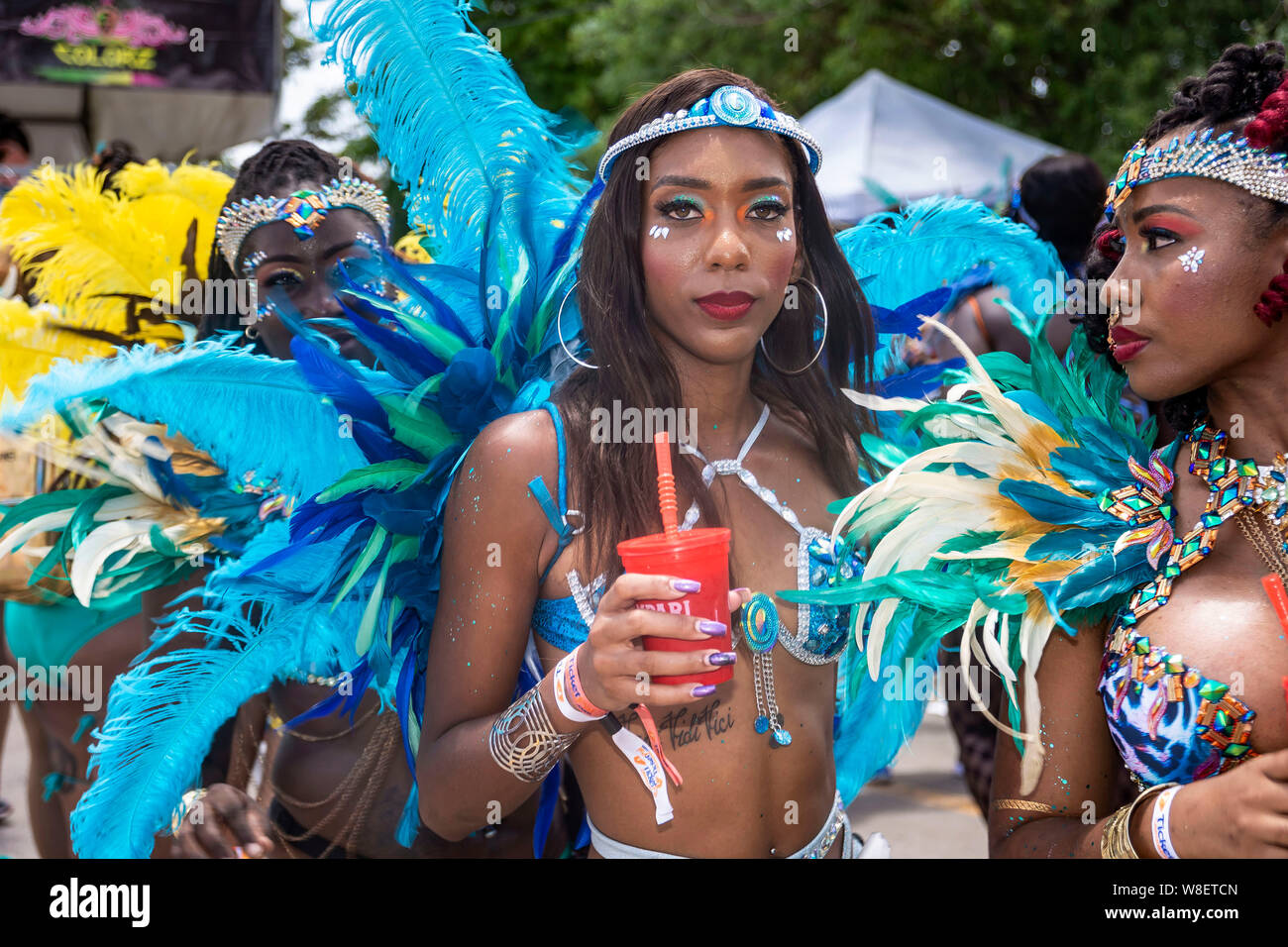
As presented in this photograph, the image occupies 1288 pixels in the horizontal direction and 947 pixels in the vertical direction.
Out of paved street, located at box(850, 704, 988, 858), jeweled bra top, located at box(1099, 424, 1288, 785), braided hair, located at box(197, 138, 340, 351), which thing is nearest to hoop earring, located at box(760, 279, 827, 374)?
jeweled bra top, located at box(1099, 424, 1288, 785)

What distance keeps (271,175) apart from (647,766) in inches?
70.6

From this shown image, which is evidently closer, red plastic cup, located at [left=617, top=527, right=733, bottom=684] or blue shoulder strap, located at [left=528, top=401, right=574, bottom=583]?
red plastic cup, located at [left=617, top=527, right=733, bottom=684]

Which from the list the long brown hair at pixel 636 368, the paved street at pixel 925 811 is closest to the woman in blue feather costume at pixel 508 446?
the long brown hair at pixel 636 368

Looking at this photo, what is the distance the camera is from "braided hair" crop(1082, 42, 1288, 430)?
1643 mm

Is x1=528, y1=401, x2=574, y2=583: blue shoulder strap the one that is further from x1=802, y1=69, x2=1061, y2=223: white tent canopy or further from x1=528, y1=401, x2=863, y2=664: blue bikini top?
x1=802, y1=69, x2=1061, y2=223: white tent canopy

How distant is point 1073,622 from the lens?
5.89 ft

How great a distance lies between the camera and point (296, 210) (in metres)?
2.77

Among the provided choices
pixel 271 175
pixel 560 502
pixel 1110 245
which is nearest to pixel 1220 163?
pixel 1110 245

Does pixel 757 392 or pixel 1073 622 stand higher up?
pixel 757 392

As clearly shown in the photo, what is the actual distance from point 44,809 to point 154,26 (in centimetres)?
639

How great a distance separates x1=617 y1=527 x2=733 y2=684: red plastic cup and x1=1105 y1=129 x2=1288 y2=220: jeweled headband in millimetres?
811
